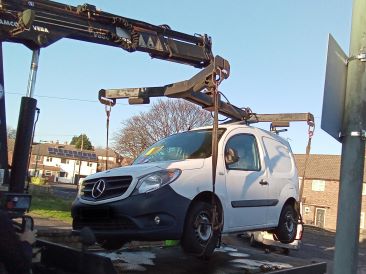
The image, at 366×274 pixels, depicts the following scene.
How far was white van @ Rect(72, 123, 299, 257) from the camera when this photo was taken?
5559 mm

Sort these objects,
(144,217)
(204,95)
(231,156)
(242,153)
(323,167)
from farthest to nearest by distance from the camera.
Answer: (323,167) < (242,153) < (231,156) < (204,95) < (144,217)

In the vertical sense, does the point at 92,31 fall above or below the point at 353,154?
above

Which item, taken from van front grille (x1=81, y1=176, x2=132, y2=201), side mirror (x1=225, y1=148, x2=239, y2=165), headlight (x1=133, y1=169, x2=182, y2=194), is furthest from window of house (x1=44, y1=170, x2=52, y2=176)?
headlight (x1=133, y1=169, x2=182, y2=194)

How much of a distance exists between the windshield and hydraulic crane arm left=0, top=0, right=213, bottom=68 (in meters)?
1.07

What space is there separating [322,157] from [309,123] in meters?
57.7

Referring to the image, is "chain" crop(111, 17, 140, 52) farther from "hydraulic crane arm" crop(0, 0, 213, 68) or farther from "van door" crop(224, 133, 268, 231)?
"van door" crop(224, 133, 268, 231)

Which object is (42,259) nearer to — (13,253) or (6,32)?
(13,253)

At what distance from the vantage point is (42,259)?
16.5 feet

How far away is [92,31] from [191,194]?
93.8 inches

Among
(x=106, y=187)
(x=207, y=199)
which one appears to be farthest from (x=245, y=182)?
(x=106, y=187)

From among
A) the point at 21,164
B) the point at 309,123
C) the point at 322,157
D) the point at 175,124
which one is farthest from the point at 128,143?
the point at 21,164

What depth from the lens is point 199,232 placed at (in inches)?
233

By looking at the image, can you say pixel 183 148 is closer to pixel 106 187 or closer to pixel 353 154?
pixel 106 187

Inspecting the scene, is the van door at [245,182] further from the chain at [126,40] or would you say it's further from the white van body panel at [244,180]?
the chain at [126,40]
